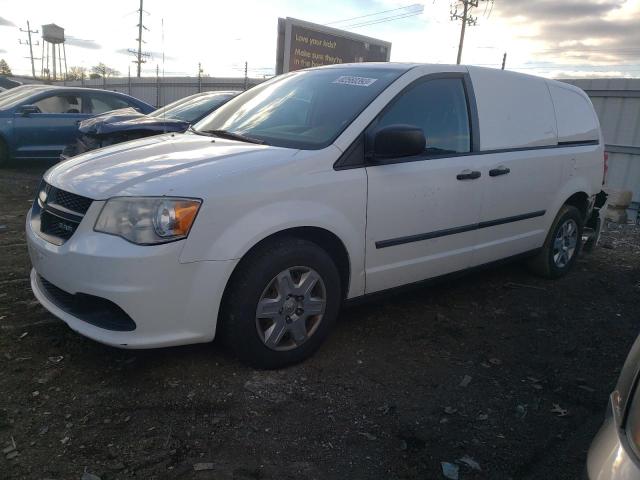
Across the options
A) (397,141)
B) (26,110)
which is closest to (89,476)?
(397,141)

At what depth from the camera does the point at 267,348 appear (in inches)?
116

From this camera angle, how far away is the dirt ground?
232 cm

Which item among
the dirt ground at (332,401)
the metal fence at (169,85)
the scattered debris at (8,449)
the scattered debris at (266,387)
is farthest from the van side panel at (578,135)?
the metal fence at (169,85)

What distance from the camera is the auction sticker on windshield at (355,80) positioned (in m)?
3.57

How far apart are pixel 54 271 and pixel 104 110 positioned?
26.5 feet

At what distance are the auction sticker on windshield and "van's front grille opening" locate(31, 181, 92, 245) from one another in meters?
1.87

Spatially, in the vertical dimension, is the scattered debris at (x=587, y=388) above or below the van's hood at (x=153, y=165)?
below

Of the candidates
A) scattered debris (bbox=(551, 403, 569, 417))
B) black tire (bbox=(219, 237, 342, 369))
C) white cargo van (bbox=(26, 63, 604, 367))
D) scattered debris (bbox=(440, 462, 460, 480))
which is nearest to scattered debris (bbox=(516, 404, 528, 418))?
scattered debris (bbox=(551, 403, 569, 417))

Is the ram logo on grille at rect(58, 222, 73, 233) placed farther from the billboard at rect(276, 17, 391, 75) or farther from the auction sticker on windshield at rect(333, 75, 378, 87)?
the billboard at rect(276, 17, 391, 75)

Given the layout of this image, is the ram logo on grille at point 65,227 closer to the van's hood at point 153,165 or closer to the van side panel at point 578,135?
the van's hood at point 153,165

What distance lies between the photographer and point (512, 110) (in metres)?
4.27

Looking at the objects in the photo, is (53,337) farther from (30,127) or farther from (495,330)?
(30,127)

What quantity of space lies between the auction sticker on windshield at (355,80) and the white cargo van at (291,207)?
0.02 m

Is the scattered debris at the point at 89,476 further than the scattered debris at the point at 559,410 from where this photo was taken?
No
